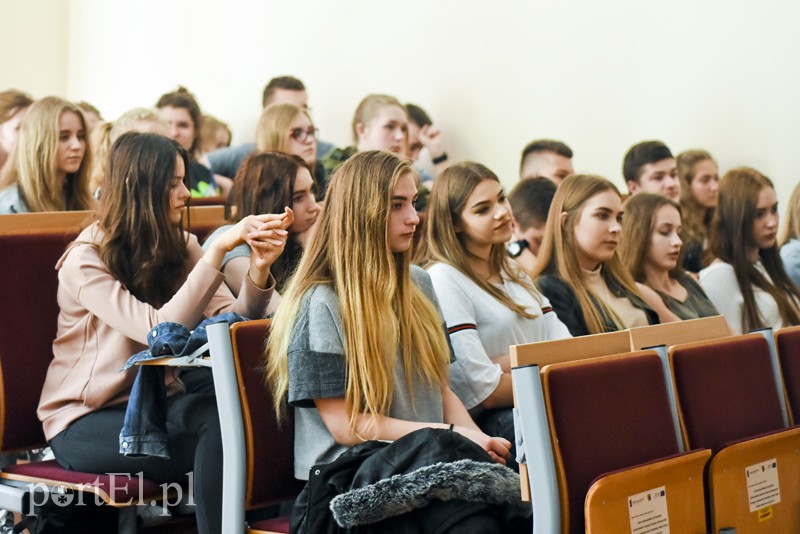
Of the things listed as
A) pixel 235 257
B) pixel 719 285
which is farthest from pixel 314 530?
pixel 719 285

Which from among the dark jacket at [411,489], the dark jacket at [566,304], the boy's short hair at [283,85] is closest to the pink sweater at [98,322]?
the dark jacket at [411,489]

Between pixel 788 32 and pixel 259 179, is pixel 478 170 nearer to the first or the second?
pixel 259 179

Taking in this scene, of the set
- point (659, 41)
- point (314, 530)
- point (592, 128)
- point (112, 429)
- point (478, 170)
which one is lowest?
point (314, 530)

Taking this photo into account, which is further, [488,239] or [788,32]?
[788,32]

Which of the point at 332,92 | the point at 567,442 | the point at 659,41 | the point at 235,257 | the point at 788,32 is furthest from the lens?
the point at 332,92

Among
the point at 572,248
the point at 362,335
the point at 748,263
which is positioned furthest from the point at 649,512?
the point at 748,263

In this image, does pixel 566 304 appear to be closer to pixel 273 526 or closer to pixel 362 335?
pixel 362 335

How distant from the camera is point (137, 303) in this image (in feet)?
8.75

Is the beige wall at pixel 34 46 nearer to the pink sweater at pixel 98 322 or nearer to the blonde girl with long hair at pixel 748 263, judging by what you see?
the pink sweater at pixel 98 322

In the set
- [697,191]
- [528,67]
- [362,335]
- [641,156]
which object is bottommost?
[362,335]

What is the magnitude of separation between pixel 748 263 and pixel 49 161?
8.73 ft

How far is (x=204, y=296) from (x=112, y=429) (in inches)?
16.0

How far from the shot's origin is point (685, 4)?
16.7 feet

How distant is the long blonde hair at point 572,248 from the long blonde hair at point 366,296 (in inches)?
39.9
